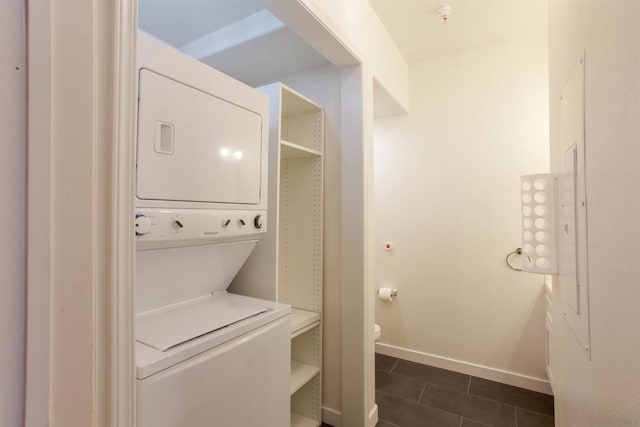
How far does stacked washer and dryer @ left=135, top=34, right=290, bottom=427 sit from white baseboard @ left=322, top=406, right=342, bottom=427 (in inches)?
29.1

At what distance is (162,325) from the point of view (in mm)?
1196

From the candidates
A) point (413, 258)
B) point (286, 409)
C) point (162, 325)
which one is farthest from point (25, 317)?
point (413, 258)

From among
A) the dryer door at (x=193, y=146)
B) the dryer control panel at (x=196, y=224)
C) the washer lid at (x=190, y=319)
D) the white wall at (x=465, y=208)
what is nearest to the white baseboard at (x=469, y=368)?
the white wall at (x=465, y=208)

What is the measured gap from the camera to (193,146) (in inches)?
48.8

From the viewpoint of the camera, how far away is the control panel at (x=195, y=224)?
108 cm

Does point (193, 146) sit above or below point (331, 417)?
above

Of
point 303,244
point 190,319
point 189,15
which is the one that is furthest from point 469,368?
point 189,15

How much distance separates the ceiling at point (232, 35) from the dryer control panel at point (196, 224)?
119cm

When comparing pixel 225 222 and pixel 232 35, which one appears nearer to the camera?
pixel 225 222

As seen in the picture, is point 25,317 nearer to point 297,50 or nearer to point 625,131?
point 625,131

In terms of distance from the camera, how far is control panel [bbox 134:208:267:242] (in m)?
1.08

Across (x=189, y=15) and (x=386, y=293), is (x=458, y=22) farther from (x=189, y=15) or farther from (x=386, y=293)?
(x=386, y=293)

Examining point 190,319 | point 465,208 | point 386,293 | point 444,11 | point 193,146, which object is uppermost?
point 444,11

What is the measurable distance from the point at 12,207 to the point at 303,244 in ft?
5.91
